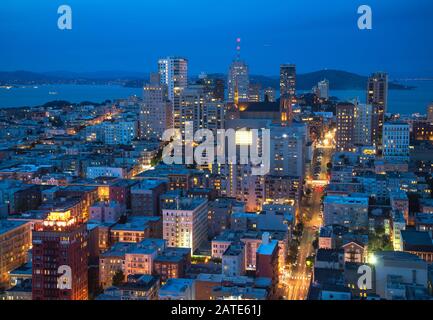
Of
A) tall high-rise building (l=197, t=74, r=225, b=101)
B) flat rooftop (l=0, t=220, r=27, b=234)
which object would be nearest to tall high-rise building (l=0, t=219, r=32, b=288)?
flat rooftop (l=0, t=220, r=27, b=234)

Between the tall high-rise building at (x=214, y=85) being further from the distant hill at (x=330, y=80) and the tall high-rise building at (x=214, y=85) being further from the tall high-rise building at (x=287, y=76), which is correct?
the tall high-rise building at (x=287, y=76)

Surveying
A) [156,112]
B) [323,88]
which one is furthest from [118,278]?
[323,88]

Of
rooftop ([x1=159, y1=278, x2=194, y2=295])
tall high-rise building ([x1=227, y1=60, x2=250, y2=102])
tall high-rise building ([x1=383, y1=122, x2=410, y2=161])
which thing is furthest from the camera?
tall high-rise building ([x1=227, y1=60, x2=250, y2=102])

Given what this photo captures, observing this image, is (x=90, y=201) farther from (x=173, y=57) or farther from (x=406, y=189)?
(x=173, y=57)

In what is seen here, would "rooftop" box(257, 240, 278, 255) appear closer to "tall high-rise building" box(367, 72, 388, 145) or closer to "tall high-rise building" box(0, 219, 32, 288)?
"tall high-rise building" box(0, 219, 32, 288)

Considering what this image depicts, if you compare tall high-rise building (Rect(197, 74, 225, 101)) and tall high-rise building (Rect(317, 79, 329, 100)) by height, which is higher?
tall high-rise building (Rect(317, 79, 329, 100))

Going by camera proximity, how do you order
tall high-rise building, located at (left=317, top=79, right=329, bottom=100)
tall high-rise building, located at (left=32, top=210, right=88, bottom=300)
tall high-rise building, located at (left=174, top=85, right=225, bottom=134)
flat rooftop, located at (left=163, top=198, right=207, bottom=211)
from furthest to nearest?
1. tall high-rise building, located at (left=317, top=79, right=329, bottom=100)
2. tall high-rise building, located at (left=174, top=85, right=225, bottom=134)
3. flat rooftop, located at (left=163, top=198, right=207, bottom=211)
4. tall high-rise building, located at (left=32, top=210, right=88, bottom=300)
